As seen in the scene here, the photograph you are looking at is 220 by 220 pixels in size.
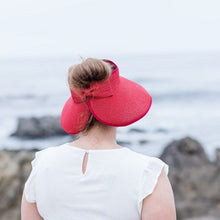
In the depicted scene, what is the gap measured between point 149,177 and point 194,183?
271 inches

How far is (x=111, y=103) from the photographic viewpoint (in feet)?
5.29

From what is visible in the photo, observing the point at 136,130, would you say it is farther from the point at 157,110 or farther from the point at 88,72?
the point at 88,72

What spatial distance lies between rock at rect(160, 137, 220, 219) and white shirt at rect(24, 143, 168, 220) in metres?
5.49

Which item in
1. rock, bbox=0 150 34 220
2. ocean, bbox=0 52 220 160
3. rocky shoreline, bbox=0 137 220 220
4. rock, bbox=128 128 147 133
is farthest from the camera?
rock, bbox=128 128 147 133

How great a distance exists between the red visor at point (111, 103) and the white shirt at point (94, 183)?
0.12 meters

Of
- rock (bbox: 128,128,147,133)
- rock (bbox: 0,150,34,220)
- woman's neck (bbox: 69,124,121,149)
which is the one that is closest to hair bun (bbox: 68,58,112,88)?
woman's neck (bbox: 69,124,121,149)

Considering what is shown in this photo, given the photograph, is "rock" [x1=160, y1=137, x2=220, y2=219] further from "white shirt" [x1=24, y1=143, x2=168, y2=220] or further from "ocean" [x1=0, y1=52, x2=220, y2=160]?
"white shirt" [x1=24, y1=143, x2=168, y2=220]

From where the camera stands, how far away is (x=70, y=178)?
1.62m

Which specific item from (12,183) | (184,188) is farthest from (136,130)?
(12,183)

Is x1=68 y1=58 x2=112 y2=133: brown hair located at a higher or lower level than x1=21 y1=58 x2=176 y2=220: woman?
higher

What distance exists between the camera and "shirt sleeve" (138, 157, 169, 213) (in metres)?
1.52

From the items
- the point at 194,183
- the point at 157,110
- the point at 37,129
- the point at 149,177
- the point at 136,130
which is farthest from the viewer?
the point at 157,110

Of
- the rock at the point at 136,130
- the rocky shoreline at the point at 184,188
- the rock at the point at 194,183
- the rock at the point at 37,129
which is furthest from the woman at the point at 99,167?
the rock at the point at 136,130

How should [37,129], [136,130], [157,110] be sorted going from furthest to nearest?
[157,110] < [136,130] < [37,129]
